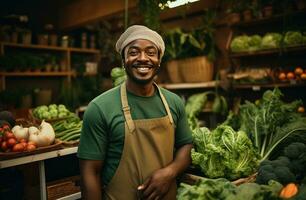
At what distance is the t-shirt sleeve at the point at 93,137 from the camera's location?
1.83 m

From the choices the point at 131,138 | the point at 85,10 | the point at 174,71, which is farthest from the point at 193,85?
the point at 131,138

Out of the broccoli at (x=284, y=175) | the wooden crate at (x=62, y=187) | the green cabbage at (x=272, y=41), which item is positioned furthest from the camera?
the green cabbage at (x=272, y=41)

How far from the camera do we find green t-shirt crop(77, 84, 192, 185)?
6.06 feet

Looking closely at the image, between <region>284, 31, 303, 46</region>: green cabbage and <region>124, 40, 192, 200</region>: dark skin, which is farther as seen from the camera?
<region>284, 31, 303, 46</region>: green cabbage

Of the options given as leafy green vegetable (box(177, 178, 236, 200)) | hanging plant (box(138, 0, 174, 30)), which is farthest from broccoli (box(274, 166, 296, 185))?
hanging plant (box(138, 0, 174, 30))

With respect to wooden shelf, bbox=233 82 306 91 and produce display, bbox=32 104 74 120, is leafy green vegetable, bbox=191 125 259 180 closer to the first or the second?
produce display, bbox=32 104 74 120

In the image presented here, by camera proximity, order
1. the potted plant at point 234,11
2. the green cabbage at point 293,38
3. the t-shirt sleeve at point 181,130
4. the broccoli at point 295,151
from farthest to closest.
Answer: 1. the potted plant at point 234,11
2. the green cabbage at point 293,38
3. the t-shirt sleeve at point 181,130
4. the broccoli at point 295,151

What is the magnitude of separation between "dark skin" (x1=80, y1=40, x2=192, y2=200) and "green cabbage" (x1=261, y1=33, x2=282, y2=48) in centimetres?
288

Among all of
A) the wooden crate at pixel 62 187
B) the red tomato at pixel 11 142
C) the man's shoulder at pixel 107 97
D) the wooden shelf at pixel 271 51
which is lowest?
the wooden crate at pixel 62 187

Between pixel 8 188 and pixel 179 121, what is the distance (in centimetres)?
179

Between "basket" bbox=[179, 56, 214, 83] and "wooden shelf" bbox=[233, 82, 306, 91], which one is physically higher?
"basket" bbox=[179, 56, 214, 83]

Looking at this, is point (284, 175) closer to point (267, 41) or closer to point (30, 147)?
point (30, 147)

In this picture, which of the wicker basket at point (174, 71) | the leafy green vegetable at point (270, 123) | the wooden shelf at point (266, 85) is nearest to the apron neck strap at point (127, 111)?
the leafy green vegetable at point (270, 123)

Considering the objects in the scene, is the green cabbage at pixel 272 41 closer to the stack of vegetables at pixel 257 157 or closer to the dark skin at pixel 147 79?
the stack of vegetables at pixel 257 157
